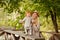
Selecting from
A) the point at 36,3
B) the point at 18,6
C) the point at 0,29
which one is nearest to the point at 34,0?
the point at 36,3

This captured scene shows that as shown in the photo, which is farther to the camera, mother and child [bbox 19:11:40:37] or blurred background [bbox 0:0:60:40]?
blurred background [bbox 0:0:60:40]

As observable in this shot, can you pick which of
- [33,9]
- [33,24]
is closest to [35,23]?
[33,24]

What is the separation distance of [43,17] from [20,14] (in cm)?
29

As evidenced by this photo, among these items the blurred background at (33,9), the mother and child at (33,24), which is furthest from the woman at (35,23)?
the blurred background at (33,9)

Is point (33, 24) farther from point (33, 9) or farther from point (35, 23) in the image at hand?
point (33, 9)

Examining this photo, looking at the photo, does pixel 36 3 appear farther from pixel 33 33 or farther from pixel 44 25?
pixel 33 33

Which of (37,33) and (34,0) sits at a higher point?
(34,0)

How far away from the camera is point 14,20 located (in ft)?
→ 9.48

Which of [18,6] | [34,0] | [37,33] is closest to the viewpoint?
[37,33]

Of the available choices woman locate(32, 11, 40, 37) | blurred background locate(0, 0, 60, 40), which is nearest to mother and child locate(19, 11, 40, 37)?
woman locate(32, 11, 40, 37)

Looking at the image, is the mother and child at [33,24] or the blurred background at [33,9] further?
the blurred background at [33,9]

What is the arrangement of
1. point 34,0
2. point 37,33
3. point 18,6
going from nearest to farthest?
point 37,33 < point 34,0 < point 18,6

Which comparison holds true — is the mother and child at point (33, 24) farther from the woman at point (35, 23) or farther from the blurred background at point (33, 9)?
A: the blurred background at point (33, 9)

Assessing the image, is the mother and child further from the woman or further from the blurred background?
the blurred background
